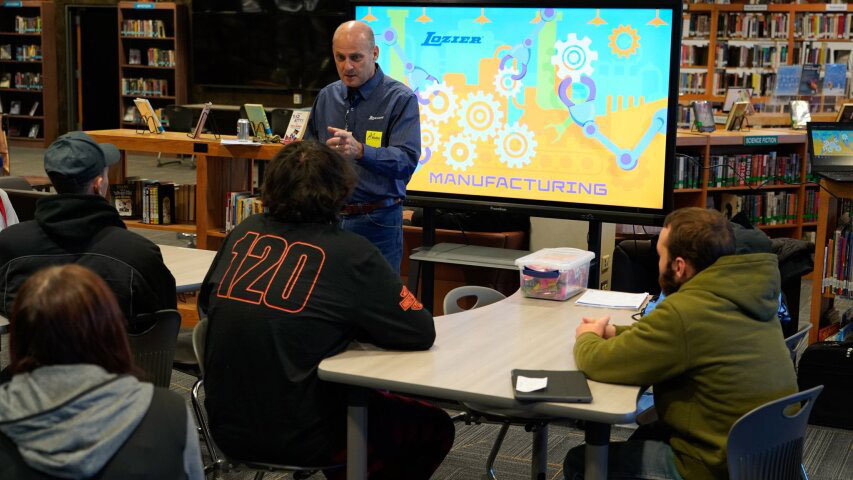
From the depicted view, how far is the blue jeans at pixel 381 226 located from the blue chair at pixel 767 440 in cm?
200

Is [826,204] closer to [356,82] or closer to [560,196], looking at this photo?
[560,196]

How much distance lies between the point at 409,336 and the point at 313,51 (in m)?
11.0

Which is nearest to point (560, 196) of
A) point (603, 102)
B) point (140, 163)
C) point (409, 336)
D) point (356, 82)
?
point (603, 102)

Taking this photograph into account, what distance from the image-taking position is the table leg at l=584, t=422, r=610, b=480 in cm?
232

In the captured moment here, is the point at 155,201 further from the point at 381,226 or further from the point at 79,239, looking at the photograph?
the point at 79,239

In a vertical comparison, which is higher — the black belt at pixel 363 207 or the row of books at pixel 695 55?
the row of books at pixel 695 55

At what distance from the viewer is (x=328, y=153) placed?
262cm

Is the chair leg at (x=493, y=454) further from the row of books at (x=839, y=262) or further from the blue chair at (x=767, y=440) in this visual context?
the row of books at (x=839, y=262)

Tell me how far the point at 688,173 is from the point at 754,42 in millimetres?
4642

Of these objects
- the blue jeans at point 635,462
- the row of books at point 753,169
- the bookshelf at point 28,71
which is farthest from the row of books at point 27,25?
the blue jeans at point 635,462

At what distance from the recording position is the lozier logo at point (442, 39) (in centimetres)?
466

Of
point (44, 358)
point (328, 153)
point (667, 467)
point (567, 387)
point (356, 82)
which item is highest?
point (356, 82)

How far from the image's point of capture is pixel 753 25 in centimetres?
1074

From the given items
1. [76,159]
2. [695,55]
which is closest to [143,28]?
[695,55]
